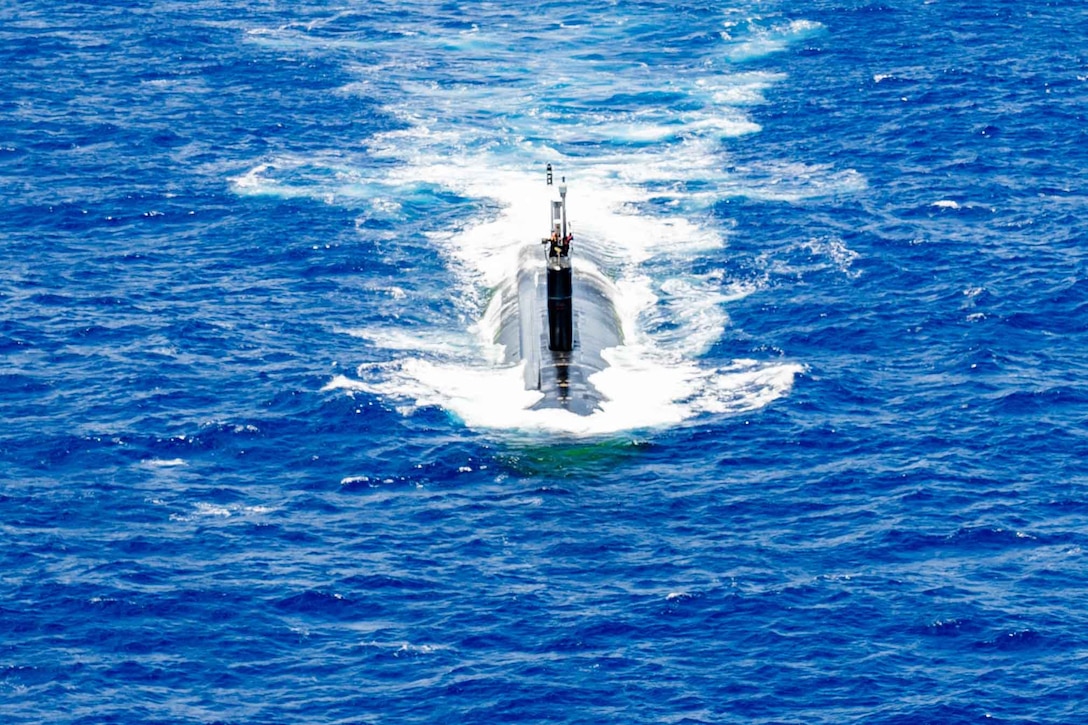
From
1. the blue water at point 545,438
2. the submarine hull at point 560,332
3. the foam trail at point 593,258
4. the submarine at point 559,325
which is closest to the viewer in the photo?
the blue water at point 545,438

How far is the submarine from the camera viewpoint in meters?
143

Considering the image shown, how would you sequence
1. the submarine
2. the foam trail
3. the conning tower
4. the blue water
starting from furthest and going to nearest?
the conning tower < the foam trail < the submarine < the blue water

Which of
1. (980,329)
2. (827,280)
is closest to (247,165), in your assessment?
(827,280)

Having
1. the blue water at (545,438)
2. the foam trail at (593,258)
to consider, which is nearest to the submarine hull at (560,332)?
the foam trail at (593,258)

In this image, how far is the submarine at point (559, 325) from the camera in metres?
143

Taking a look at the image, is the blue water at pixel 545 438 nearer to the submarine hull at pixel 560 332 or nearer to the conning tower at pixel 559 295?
the submarine hull at pixel 560 332

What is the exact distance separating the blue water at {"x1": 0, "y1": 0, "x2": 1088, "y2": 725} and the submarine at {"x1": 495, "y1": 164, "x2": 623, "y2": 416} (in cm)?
200

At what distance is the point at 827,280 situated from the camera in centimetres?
16325

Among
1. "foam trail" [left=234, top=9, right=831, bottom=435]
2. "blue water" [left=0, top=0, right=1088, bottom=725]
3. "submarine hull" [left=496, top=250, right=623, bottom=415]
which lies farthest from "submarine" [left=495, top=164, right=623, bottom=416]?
"blue water" [left=0, top=0, right=1088, bottom=725]

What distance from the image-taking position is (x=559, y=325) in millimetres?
145875

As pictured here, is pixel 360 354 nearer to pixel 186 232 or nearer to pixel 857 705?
pixel 186 232

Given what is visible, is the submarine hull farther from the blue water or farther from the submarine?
the blue water

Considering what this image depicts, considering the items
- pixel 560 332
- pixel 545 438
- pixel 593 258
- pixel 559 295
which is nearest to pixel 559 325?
pixel 560 332

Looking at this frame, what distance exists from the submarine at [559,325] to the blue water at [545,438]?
2003 mm
